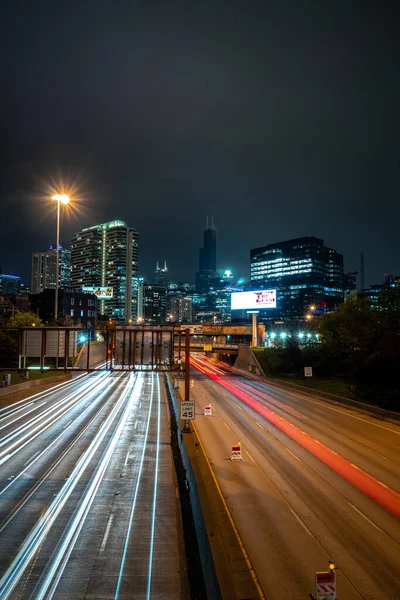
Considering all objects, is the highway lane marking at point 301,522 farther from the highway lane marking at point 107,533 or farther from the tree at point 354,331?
the tree at point 354,331

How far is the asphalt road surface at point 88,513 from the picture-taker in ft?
36.3

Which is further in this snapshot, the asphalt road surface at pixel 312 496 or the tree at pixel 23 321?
the tree at pixel 23 321

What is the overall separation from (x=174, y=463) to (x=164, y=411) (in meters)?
17.1

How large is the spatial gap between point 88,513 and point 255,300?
78.7 m

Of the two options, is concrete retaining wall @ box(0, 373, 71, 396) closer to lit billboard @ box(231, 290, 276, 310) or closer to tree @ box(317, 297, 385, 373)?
tree @ box(317, 297, 385, 373)

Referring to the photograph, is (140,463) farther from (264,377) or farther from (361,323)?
(264,377)

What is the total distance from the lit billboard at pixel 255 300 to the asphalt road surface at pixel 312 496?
5408 cm

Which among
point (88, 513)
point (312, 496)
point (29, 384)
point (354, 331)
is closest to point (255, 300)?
point (354, 331)

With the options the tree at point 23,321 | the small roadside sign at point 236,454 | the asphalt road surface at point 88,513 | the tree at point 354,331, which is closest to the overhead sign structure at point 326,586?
the asphalt road surface at point 88,513

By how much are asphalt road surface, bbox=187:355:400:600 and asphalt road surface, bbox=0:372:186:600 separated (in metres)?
2.64

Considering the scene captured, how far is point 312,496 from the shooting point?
56.0 feet

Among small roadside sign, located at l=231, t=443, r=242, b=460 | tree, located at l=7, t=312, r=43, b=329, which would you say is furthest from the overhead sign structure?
tree, located at l=7, t=312, r=43, b=329

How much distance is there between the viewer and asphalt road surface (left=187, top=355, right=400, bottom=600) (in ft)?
37.4

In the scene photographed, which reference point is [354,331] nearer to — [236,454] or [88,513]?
[236,454]
